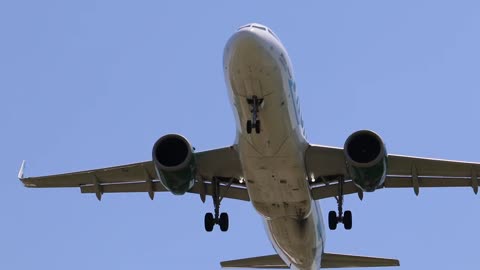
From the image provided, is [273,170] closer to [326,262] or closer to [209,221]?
[209,221]

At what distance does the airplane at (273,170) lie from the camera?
2955cm

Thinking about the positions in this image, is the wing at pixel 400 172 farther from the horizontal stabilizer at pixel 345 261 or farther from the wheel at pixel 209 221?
the horizontal stabilizer at pixel 345 261

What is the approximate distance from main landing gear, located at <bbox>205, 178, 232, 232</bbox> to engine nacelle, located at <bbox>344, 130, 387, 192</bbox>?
16.4 feet

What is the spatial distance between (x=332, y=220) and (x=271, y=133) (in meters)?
5.90

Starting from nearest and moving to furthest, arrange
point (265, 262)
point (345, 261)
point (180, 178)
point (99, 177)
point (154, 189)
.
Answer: point (180, 178) < point (99, 177) < point (154, 189) < point (345, 261) < point (265, 262)

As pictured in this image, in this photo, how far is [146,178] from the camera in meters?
35.6

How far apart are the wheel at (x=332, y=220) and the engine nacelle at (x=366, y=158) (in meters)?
3.35

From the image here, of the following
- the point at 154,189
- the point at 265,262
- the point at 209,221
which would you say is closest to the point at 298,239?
the point at 209,221

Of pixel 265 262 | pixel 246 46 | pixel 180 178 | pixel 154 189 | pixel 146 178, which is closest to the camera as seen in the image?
pixel 246 46

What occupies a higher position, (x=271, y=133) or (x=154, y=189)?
(x=271, y=133)

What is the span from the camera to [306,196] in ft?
109

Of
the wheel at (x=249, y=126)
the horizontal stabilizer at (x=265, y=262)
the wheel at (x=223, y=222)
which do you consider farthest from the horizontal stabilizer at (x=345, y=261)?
the wheel at (x=249, y=126)

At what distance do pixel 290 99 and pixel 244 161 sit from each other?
2.29 metres

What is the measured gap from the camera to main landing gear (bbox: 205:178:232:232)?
34750 mm
